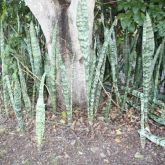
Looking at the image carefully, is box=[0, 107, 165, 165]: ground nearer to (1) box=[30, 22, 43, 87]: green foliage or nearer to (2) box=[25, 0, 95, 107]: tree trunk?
(1) box=[30, 22, 43, 87]: green foliage

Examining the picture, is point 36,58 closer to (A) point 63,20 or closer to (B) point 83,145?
(A) point 63,20

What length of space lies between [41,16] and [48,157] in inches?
40.8

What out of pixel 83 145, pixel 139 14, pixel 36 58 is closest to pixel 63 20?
pixel 36 58

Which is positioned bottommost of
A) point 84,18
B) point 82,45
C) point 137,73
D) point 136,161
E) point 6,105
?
point 136,161

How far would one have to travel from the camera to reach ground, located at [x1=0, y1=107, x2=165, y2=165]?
2.40 m

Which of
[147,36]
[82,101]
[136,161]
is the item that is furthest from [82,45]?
[136,161]

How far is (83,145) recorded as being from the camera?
2.50m

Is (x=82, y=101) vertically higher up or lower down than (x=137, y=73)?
lower down

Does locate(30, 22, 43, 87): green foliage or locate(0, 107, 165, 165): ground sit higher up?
locate(30, 22, 43, 87): green foliage

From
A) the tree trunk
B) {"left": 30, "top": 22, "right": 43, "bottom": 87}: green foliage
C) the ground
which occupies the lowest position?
the ground

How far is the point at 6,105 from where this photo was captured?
113 inches

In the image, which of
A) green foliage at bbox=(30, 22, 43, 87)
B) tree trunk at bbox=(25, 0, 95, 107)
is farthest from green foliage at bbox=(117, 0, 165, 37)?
green foliage at bbox=(30, 22, 43, 87)

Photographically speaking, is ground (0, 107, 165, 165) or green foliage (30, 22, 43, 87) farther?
green foliage (30, 22, 43, 87)

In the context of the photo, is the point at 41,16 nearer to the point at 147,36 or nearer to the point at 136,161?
the point at 147,36
